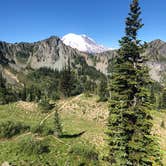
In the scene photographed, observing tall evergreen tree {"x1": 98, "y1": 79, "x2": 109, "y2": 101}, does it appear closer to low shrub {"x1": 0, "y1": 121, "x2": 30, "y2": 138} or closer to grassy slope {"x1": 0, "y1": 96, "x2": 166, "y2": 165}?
grassy slope {"x1": 0, "y1": 96, "x2": 166, "y2": 165}

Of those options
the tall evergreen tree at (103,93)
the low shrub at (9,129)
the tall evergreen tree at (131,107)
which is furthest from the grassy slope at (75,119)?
the tall evergreen tree at (131,107)

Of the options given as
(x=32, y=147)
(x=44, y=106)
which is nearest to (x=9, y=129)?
(x=32, y=147)

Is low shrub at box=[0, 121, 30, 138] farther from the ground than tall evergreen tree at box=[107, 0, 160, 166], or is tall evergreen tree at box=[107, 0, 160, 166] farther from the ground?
tall evergreen tree at box=[107, 0, 160, 166]

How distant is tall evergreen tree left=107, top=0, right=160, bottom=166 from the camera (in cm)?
1608

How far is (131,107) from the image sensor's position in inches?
650

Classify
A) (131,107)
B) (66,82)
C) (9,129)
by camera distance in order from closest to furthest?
1. (131,107)
2. (9,129)
3. (66,82)

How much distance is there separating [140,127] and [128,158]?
2.45 meters

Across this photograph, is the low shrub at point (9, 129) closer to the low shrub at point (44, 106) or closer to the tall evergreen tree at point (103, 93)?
the low shrub at point (44, 106)

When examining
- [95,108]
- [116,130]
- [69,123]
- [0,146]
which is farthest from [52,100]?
[116,130]

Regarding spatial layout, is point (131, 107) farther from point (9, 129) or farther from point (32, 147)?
point (9, 129)

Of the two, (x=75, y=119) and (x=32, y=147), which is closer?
(x=32, y=147)

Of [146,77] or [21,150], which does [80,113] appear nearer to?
[21,150]

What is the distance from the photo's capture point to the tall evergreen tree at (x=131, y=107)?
1608 centimetres

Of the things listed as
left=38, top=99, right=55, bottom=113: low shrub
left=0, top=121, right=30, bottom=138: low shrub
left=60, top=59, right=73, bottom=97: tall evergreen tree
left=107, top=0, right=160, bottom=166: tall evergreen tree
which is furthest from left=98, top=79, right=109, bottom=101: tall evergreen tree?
left=107, top=0, right=160, bottom=166: tall evergreen tree
